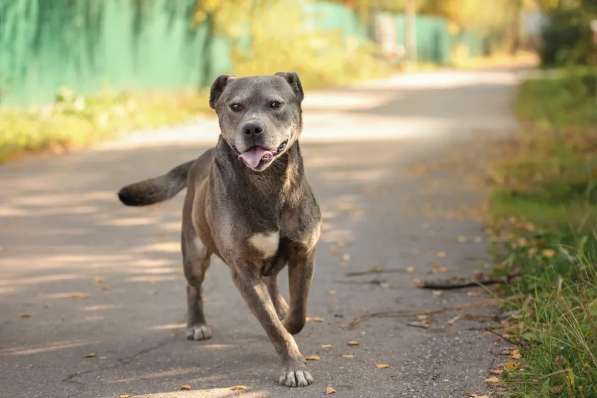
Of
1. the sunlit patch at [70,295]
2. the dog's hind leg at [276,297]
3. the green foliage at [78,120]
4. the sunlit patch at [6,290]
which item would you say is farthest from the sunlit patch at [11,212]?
the dog's hind leg at [276,297]

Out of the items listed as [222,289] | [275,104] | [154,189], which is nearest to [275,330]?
[275,104]

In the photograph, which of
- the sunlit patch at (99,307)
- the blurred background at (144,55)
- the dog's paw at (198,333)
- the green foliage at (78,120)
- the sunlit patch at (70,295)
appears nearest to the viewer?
the dog's paw at (198,333)

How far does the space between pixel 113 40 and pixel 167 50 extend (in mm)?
2367

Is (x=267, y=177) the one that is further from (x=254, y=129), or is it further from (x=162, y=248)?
(x=162, y=248)

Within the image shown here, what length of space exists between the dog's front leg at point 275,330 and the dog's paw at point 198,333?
741 mm

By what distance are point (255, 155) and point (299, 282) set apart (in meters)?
0.78

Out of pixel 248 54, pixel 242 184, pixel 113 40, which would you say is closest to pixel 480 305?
pixel 242 184

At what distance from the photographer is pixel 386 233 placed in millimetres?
8648

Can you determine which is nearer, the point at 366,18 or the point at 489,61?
the point at 366,18

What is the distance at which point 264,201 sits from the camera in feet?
16.3

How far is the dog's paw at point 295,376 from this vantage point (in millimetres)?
4746

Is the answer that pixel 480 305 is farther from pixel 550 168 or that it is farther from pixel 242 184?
pixel 550 168

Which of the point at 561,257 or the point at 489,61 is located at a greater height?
the point at 561,257

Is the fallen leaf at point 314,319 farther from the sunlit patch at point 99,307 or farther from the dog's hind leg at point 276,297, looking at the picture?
the sunlit patch at point 99,307
